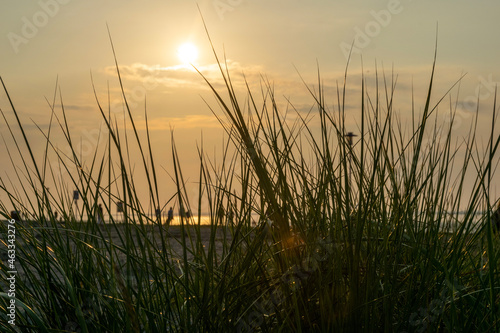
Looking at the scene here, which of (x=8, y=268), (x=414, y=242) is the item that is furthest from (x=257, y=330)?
(x=8, y=268)

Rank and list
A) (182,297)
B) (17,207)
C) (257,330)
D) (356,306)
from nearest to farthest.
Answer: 1. (356,306)
2. (257,330)
3. (17,207)
4. (182,297)

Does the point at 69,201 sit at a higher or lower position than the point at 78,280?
higher

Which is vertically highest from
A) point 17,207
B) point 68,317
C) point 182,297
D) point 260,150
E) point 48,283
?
point 260,150

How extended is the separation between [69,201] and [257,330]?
0.75 metres

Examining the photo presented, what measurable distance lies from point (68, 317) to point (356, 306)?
29.6 inches

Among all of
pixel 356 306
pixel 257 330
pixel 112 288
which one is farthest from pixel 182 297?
pixel 356 306

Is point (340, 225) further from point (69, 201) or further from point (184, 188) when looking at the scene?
point (69, 201)

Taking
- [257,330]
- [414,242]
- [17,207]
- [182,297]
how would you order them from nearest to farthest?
1. [414,242]
2. [257,330]
3. [17,207]
4. [182,297]

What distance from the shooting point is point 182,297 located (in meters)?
1.85

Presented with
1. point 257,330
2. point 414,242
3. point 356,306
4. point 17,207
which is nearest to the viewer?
point 356,306

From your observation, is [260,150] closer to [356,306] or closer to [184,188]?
[184,188]

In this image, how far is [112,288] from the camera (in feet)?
4.33

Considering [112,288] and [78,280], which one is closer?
[112,288]

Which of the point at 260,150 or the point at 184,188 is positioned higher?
the point at 260,150
